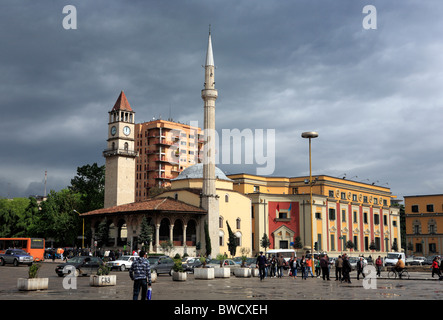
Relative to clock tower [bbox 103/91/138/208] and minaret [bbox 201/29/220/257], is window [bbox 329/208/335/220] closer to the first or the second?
minaret [bbox 201/29/220/257]

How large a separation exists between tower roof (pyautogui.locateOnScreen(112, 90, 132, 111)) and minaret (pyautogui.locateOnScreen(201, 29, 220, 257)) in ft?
79.3

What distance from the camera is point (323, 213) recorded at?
2827 inches

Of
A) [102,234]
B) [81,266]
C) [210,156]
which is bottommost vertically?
[81,266]

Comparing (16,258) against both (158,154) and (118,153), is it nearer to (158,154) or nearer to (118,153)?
(118,153)

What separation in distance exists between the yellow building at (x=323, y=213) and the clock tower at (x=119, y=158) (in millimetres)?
16898

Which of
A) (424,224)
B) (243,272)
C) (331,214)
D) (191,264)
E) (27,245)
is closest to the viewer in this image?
(243,272)

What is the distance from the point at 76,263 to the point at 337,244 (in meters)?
52.3

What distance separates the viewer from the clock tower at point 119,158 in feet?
249

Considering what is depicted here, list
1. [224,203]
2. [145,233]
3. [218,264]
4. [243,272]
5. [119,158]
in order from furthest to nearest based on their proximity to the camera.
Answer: [119,158] < [224,203] < [145,233] < [218,264] < [243,272]

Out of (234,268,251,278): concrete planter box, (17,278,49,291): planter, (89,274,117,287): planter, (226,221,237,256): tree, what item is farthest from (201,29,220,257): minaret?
(17,278,49,291): planter

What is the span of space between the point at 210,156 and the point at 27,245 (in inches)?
889

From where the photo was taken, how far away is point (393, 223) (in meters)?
89.7

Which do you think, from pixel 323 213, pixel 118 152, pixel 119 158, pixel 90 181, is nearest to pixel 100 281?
pixel 323 213
